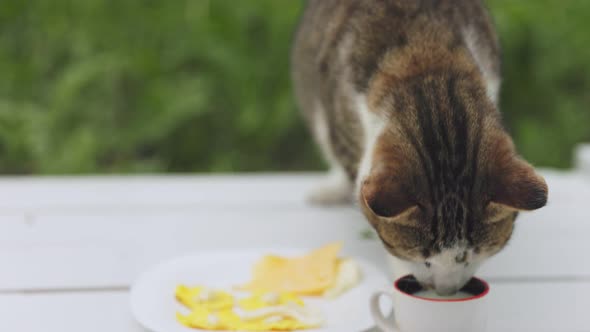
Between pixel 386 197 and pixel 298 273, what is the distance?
1.62ft

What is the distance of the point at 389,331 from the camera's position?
1.26 meters

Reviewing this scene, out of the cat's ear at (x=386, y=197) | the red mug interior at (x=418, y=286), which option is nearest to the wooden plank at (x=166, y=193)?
the red mug interior at (x=418, y=286)

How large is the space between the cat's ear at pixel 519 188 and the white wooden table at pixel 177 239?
32cm

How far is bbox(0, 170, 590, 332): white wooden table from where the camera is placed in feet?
4.86

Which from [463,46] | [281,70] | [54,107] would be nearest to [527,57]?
[281,70]

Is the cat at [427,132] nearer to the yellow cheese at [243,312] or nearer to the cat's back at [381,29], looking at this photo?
the cat's back at [381,29]

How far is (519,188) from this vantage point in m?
1.20

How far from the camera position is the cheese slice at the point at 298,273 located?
61.6 inches

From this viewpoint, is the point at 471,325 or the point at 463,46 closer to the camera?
the point at 471,325

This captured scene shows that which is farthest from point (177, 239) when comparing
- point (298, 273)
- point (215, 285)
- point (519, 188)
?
point (519, 188)

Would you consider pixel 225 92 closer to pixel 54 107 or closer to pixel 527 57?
pixel 54 107

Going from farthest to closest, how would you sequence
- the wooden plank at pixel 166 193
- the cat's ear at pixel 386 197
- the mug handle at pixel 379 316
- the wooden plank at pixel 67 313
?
the wooden plank at pixel 166 193 < the wooden plank at pixel 67 313 < the mug handle at pixel 379 316 < the cat's ear at pixel 386 197

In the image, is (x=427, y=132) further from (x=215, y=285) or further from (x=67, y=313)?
(x=67, y=313)

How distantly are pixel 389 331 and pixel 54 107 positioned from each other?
2.21 m
